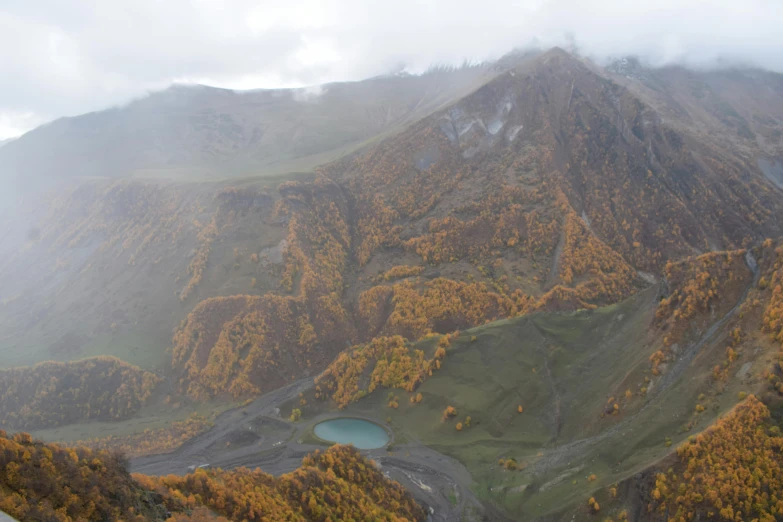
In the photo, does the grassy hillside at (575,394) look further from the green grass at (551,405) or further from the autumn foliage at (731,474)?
the autumn foliage at (731,474)

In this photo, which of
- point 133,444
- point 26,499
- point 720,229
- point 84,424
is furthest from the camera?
point 720,229

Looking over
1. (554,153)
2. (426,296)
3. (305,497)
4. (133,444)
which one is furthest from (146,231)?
(554,153)

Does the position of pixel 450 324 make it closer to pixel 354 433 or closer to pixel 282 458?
pixel 354 433

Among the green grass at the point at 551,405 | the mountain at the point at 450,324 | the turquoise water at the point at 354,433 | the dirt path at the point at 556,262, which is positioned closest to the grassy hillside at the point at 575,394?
the green grass at the point at 551,405

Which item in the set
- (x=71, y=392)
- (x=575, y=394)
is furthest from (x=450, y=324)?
(x=71, y=392)

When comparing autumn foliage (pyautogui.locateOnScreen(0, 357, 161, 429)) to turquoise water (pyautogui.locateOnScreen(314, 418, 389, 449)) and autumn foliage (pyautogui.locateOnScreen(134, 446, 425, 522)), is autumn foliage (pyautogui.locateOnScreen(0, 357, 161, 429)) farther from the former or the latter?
autumn foliage (pyautogui.locateOnScreen(134, 446, 425, 522))

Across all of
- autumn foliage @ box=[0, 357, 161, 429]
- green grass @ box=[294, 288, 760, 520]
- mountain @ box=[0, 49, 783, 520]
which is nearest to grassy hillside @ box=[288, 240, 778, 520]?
green grass @ box=[294, 288, 760, 520]

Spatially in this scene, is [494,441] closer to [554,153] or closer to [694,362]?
[694,362]
